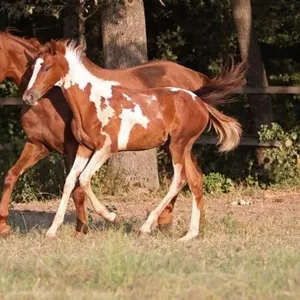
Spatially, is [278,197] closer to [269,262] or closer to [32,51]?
[32,51]

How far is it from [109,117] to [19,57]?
1341 millimetres

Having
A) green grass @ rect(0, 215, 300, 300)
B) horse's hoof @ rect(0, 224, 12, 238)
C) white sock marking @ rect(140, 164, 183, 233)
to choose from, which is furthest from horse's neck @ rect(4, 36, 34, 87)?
green grass @ rect(0, 215, 300, 300)

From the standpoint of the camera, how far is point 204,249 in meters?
8.29

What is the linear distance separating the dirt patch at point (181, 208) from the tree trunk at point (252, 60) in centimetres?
183

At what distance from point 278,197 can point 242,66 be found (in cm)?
353

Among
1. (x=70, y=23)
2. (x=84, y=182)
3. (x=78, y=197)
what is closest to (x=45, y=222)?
(x=78, y=197)

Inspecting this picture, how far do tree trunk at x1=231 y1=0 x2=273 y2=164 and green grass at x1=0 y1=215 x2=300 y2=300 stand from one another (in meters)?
7.26

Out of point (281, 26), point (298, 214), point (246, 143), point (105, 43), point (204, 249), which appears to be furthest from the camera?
point (281, 26)

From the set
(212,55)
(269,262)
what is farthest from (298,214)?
(212,55)

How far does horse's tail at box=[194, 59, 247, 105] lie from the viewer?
403 inches

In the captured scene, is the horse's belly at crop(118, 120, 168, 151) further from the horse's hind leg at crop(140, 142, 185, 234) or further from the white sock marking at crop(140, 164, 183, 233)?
the white sock marking at crop(140, 164, 183, 233)

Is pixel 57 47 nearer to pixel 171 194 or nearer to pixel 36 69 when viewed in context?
pixel 36 69

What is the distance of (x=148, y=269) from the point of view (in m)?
6.80

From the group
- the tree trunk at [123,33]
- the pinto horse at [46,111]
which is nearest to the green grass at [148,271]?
the pinto horse at [46,111]
